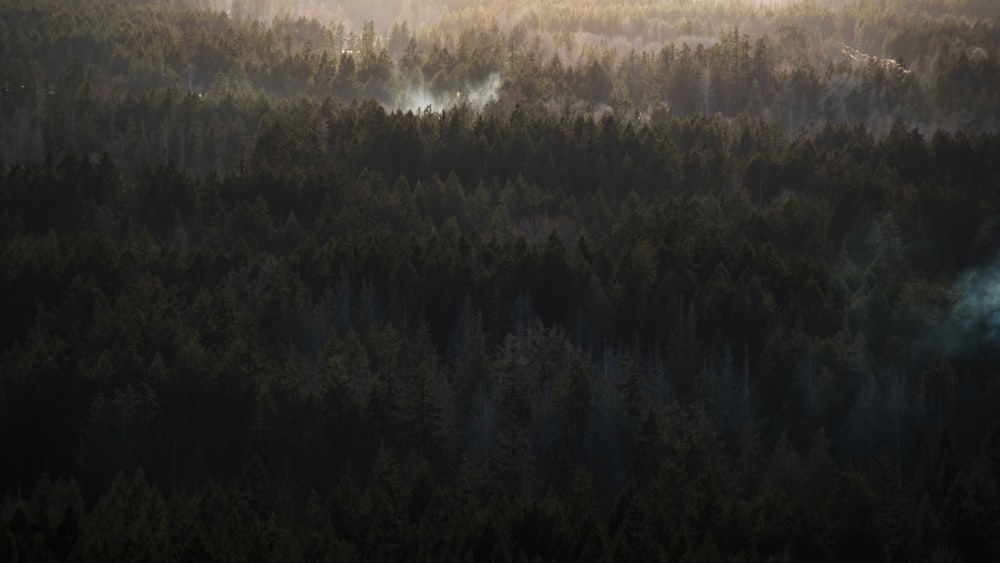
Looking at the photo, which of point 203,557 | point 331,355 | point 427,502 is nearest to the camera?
point 203,557

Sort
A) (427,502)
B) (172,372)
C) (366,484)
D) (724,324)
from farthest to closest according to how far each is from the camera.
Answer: (724,324) < (172,372) < (366,484) < (427,502)

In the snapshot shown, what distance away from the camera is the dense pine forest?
85250 mm

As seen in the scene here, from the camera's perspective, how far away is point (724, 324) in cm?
11981

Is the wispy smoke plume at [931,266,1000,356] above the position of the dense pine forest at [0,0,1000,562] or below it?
above

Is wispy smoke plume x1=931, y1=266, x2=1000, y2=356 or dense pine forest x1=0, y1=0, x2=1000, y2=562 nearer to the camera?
dense pine forest x1=0, y1=0, x2=1000, y2=562

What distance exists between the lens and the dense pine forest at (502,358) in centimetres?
8525

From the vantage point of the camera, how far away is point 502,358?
113m

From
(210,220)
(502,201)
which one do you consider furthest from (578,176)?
(210,220)

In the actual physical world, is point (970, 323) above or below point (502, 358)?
above

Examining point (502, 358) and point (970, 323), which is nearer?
point (502, 358)

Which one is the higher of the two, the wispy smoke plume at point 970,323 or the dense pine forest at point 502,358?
the wispy smoke plume at point 970,323

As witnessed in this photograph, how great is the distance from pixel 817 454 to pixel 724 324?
2359cm

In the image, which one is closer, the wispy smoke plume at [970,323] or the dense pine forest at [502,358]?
the dense pine forest at [502,358]

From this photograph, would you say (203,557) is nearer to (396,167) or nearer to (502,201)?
(502,201)
